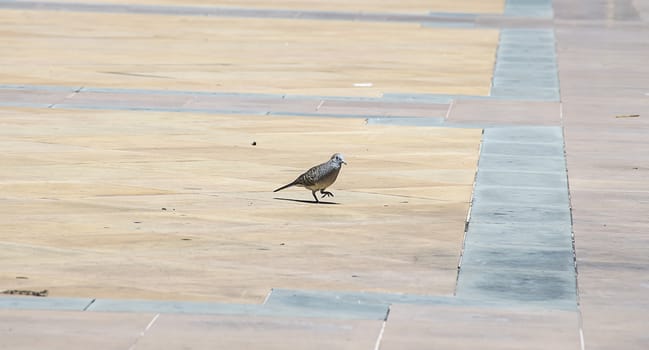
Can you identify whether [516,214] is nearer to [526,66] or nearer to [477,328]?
[477,328]

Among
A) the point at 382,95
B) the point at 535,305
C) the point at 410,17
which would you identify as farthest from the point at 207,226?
the point at 410,17

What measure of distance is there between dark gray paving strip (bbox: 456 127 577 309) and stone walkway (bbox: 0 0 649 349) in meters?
0.03

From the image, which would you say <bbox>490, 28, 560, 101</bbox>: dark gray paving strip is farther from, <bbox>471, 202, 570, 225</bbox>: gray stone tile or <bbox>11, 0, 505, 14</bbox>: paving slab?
<bbox>471, 202, 570, 225</bbox>: gray stone tile

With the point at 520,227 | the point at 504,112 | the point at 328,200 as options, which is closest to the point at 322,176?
the point at 328,200

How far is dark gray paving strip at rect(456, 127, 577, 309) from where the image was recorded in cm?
1091

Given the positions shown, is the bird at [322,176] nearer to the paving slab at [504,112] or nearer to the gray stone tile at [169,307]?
the gray stone tile at [169,307]

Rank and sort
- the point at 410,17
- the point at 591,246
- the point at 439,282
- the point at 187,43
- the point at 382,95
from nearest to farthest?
the point at 439,282
the point at 591,246
the point at 382,95
the point at 187,43
the point at 410,17

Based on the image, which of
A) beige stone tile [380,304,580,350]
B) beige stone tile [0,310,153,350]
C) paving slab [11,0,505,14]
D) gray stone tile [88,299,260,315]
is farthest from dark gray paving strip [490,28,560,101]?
beige stone tile [0,310,153,350]

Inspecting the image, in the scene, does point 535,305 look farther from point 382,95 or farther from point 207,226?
point 382,95

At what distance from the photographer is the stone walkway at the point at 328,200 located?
9.97 m

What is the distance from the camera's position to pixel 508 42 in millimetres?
30562

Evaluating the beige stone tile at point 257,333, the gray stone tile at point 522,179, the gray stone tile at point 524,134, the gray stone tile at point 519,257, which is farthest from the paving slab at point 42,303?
the gray stone tile at point 524,134

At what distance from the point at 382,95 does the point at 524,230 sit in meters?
9.54

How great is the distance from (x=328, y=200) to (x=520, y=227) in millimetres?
2081
